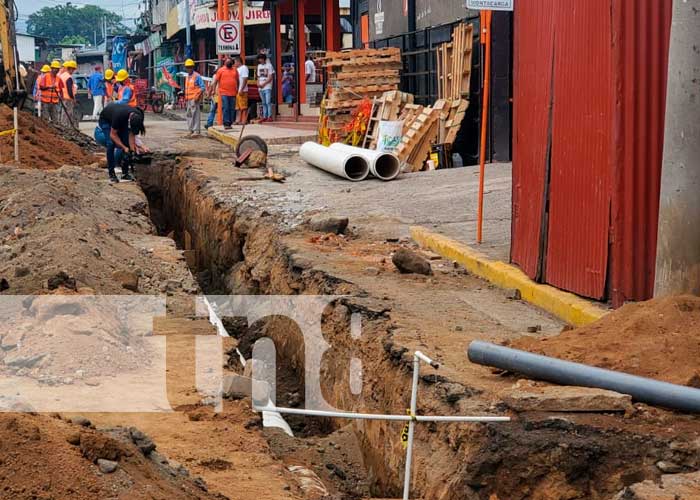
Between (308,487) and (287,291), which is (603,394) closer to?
(308,487)

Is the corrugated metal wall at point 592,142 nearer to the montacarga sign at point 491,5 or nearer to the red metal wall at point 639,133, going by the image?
the red metal wall at point 639,133

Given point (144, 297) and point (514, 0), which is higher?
point (514, 0)

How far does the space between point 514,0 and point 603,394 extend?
208 inches

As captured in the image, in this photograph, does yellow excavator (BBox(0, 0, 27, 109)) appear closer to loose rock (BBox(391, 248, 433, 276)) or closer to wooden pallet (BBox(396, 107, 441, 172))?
wooden pallet (BBox(396, 107, 441, 172))

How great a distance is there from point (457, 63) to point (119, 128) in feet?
18.2

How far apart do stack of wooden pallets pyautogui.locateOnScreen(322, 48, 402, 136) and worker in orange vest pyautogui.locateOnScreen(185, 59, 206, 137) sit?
6019mm

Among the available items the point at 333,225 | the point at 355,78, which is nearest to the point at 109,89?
the point at 355,78

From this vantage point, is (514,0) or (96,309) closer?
(96,309)

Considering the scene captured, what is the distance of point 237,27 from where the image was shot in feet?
94.3

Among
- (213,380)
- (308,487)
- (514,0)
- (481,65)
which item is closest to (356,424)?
(213,380)

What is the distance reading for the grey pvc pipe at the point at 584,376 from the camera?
18.4ft

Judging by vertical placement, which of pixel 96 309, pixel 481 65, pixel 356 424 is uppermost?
pixel 481 65

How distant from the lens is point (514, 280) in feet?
31.2

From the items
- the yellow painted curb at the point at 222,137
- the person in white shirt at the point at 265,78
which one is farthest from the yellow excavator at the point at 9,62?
the person in white shirt at the point at 265,78
